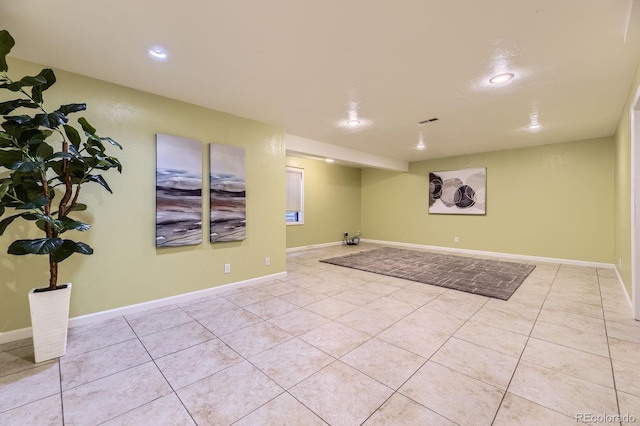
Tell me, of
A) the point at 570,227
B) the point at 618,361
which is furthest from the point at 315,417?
the point at 570,227

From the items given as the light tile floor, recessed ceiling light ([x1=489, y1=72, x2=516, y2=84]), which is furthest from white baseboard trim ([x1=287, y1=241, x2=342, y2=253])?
recessed ceiling light ([x1=489, y1=72, x2=516, y2=84])

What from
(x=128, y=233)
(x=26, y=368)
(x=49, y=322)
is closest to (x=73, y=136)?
(x=128, y=233)

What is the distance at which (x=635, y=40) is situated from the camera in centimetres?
206

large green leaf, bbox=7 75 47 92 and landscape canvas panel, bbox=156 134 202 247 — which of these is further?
landscape canvas panel, bbox=156 134 202 247

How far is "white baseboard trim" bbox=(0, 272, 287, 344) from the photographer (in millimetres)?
2411

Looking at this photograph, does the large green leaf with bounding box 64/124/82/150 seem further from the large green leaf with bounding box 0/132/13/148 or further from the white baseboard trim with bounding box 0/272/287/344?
the white baseboard trim with bounding box 0/272/287/344

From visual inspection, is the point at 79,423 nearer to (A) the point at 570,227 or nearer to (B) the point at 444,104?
(B) the point at 444,104

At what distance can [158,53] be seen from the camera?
229 centimetres

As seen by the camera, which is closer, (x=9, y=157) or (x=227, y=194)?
(x=9, y=157)

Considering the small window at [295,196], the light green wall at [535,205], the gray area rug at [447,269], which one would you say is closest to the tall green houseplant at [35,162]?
the gray area rug at [447,269]

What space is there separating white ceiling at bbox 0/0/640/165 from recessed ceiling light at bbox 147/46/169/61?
0.05 metres

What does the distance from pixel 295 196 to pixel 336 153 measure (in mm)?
1899

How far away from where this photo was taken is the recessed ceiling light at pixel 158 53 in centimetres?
223

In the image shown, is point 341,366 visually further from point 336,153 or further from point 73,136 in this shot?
point 336,153
